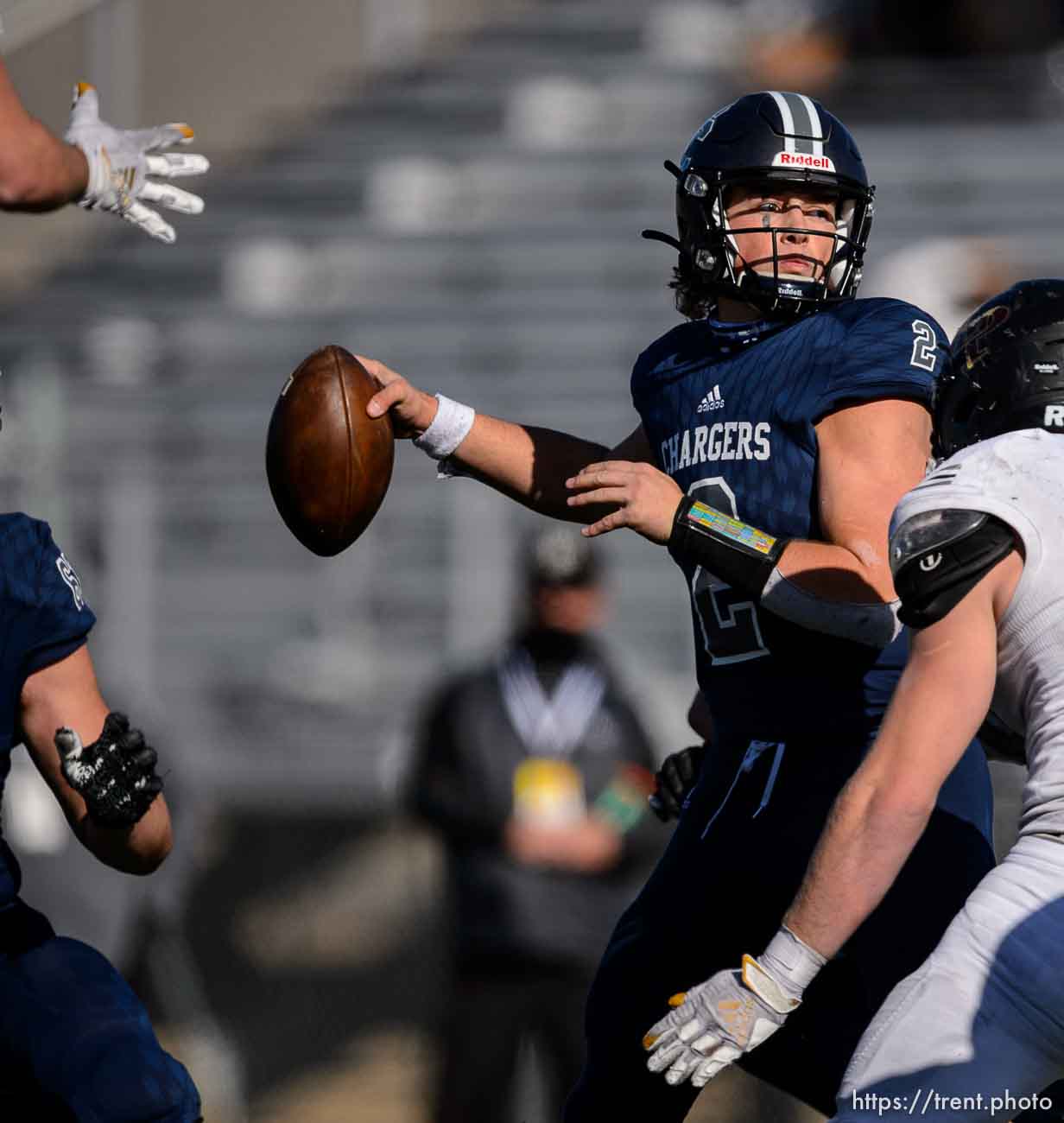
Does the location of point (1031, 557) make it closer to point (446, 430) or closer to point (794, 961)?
point (794, 961)

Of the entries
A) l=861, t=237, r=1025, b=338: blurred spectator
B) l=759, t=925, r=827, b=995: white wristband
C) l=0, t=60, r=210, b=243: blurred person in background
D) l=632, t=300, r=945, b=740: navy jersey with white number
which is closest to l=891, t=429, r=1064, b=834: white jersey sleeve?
l=759, t=925, r=827, b=995: white wristband

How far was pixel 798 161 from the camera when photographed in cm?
308

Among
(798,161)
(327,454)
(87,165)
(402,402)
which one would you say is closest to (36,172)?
(87,165)

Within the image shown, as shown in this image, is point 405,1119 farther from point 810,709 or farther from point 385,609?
point 810,709

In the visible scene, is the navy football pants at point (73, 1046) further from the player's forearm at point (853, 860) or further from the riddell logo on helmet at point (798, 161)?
the riddell logo on helmet at point (798, 161)

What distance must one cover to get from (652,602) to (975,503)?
549 centimetres

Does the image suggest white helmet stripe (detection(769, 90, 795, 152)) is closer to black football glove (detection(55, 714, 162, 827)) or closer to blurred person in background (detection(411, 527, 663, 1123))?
black football glove (detection(55, 714, 162, 827))

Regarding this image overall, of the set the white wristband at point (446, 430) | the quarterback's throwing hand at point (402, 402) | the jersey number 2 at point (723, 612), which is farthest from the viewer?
the white wristband at point (446, 430)

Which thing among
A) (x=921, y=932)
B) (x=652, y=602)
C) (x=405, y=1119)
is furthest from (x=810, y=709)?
(x=652, y=602)

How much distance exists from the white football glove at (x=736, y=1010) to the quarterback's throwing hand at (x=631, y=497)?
669 mm

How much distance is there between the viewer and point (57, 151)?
2.92 m

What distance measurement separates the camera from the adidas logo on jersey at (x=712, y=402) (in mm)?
3012

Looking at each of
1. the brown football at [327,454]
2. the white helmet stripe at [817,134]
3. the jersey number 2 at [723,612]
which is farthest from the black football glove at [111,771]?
the white helmet stripe at [817,134]

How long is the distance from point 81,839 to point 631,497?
1126mm
